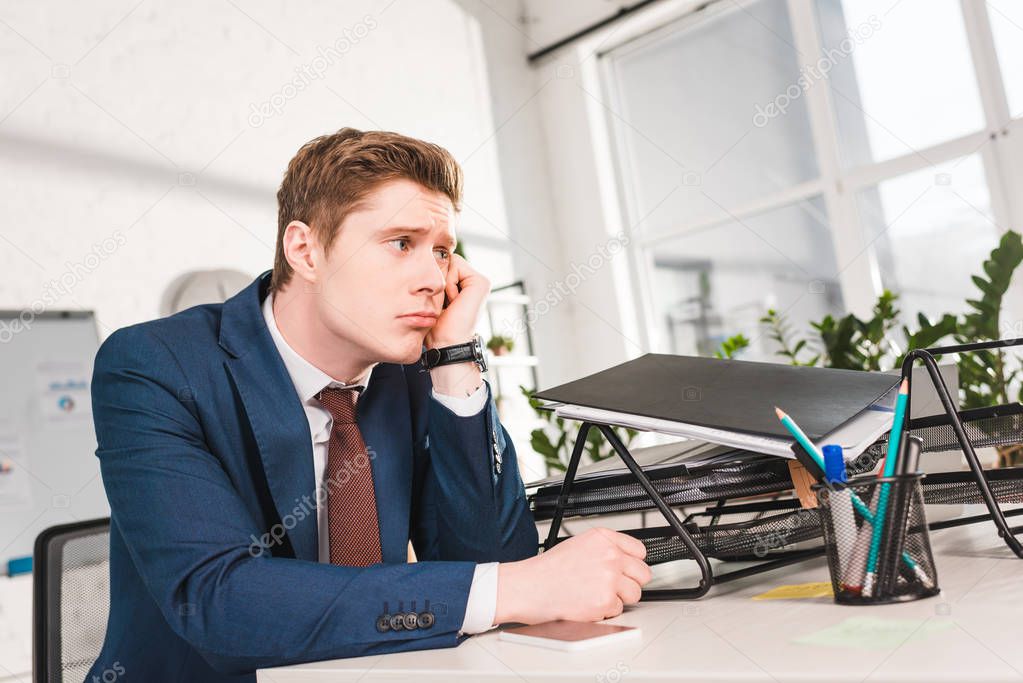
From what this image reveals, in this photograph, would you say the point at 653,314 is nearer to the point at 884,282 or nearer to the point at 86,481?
the point at 884,282

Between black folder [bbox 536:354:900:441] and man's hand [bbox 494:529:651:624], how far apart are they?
0.14m

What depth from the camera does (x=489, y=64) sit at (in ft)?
16.7

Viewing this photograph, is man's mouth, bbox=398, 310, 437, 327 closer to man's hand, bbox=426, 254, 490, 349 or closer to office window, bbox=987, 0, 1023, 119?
man's hand, bbox=426, 254, 490, 349

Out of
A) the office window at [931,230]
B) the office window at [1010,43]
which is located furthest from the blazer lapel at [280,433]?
the office window at [1010,43]

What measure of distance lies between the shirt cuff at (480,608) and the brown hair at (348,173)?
663 millimetres

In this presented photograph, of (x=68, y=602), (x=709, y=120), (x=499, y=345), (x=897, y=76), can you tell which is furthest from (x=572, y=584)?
(x=709, y=120)

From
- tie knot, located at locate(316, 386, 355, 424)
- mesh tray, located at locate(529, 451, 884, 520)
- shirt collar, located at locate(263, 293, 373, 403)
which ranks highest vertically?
shirt collar, located at locate(263, 293, 373, 403)

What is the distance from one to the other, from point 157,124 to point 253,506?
2.70 metres

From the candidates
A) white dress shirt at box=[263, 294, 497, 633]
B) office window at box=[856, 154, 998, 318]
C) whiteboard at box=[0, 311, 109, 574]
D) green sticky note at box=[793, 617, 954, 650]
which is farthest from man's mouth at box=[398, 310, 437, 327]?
office window at box=[856, 154, 998, 318]

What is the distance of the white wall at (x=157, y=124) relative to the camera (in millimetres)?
2898

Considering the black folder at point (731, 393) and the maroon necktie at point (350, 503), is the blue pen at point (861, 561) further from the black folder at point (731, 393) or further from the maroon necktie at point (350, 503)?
the maroon necktie at point (350, 503)

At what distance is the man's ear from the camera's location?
4.22 ft

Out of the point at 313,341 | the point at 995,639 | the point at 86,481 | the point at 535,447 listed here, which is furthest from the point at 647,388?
the point at 86,481

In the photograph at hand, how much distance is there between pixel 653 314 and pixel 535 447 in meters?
2.37
